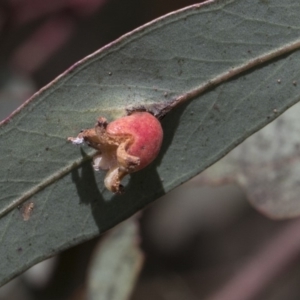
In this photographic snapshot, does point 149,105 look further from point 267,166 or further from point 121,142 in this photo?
point 267,166

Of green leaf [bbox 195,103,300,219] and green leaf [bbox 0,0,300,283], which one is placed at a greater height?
green leaf [bbox 0,0,300,283]

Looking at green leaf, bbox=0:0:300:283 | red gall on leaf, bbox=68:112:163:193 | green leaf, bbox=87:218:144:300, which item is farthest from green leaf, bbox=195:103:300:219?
red gall on leaf, bbox=68:112:163:193

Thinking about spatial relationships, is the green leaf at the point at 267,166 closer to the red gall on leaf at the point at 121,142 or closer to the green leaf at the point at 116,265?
the green leaf at the point at 116,265

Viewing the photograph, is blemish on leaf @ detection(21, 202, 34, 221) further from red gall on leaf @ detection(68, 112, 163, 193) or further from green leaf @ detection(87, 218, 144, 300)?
green leaf @ detection(87, 218, 144, 300)

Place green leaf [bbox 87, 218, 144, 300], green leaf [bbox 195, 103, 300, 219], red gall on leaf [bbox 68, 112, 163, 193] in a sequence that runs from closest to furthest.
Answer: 1. red gall on leaf [bbox 68, 112, 163, 193]
2. green leaf [bbox 195, 103, 300, 219]
3. green leaf [bbox 87, 218, 144, 300]

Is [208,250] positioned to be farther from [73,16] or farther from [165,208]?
[73,16]

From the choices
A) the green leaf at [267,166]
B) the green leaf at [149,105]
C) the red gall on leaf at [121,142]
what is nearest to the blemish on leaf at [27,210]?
the green leaf at [149,105]

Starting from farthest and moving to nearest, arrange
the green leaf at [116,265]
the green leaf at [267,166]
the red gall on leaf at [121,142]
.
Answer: the green leaf at [116,265], the green leaf at [267,166], the red gall on leaf at [121,142]

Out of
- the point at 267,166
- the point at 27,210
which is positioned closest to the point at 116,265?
the point at 267,166

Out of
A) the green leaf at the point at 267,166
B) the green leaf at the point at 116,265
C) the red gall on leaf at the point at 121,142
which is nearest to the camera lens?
the red gall on leaf at the point at 121,142
